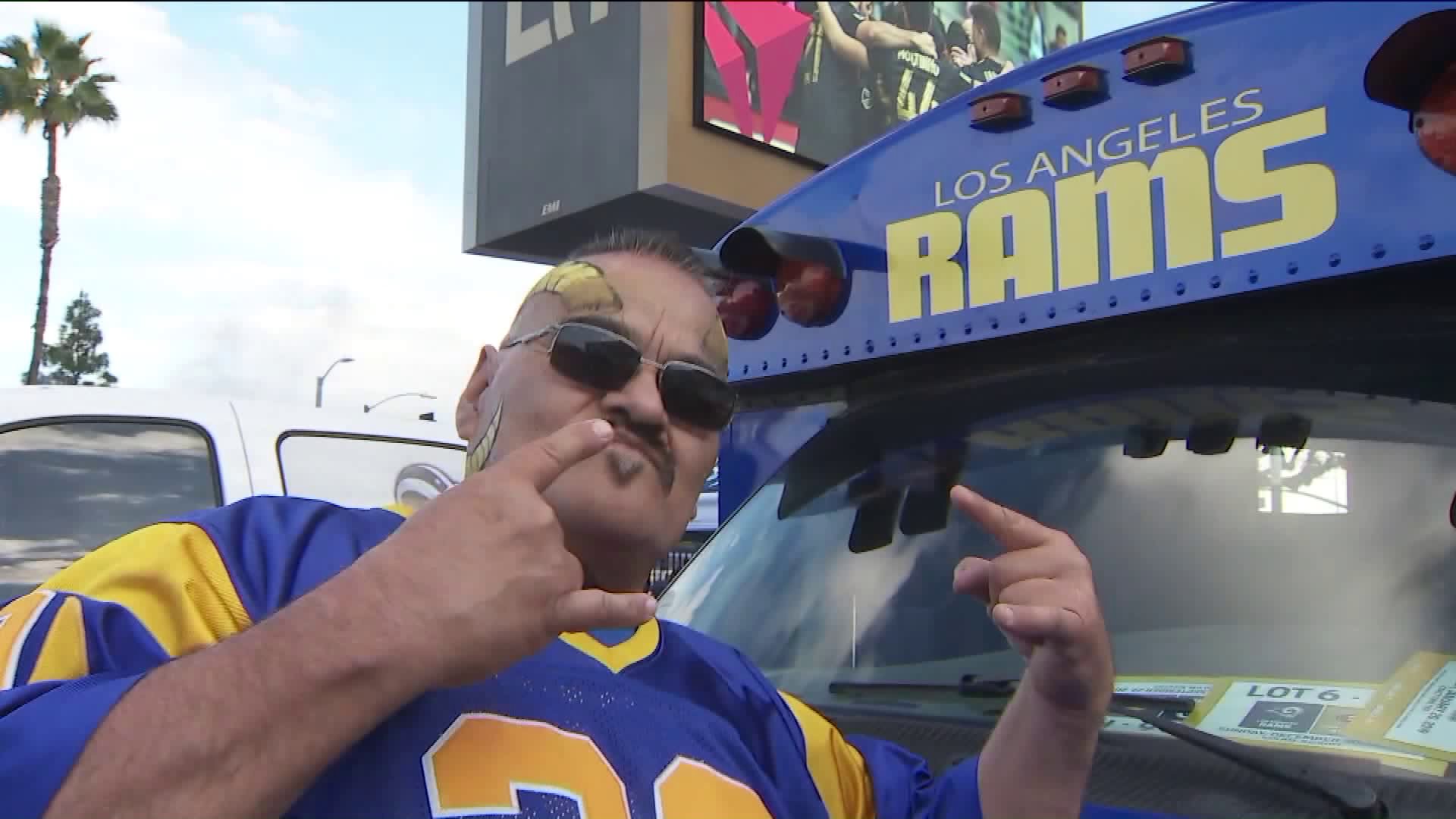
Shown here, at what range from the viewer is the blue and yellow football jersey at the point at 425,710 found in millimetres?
1284

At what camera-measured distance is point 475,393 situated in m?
1.83

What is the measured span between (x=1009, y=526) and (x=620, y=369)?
58 centimetres

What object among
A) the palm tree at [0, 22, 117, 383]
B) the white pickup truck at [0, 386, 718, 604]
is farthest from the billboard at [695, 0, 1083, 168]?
the white pickup truck at [0, 386, 718, 604]

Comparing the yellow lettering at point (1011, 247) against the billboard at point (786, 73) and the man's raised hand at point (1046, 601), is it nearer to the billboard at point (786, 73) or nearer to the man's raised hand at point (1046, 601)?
the man's raised hand at point (1046, 601)

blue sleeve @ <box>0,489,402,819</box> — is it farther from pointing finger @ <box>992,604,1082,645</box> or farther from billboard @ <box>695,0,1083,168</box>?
billboard @ <box>695,0,1083,168</box>

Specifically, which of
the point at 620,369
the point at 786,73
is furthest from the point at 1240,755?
the point at 786,73

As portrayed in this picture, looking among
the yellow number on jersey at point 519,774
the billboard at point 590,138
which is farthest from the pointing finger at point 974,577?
the billboard at point 590,138

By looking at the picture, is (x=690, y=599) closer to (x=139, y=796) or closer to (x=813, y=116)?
(x=139, y=796)

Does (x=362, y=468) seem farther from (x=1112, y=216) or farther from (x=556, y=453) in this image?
(x=556, y=453)

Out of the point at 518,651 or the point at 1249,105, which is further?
the point at 1249,105

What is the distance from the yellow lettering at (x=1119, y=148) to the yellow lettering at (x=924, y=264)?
297 mm

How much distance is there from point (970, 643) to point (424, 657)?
123 centimetres

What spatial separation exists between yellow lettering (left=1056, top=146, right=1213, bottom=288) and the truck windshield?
0.25m

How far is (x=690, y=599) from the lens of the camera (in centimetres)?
246
